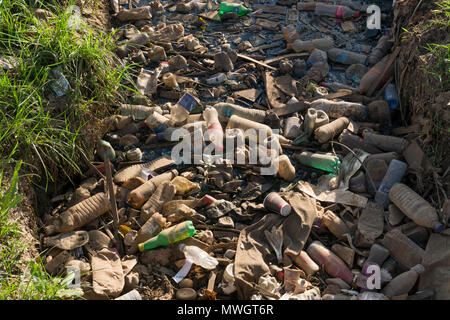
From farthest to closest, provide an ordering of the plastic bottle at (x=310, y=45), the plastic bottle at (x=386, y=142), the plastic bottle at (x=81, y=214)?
the plastic bottle at (x=310, y=45) < the plastic bottle at (x=386, y=142) < the plastic bottle at (x=81, y=214)

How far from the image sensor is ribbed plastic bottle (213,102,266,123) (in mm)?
5234

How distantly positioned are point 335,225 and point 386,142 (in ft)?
3.94

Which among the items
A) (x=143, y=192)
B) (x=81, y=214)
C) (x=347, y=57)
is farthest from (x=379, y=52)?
(x=81, y=214)

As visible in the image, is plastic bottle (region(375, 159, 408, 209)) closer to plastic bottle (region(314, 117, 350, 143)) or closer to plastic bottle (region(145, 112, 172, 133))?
plastic bottle (region(314, 117, 350, 143))

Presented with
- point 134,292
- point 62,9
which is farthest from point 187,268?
point 62,9

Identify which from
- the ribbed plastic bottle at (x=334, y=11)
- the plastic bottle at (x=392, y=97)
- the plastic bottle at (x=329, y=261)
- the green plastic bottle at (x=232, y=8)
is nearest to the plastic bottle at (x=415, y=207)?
the plastic bottle at (x=329, y=261)

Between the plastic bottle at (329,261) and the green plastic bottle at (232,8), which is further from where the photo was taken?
the green plastic bottle at (232,8)

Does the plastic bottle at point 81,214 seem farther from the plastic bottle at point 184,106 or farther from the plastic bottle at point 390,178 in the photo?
the plastic bottle at point 390,178

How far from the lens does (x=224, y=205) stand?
4.38 meters

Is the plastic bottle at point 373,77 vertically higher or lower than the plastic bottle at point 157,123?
higher

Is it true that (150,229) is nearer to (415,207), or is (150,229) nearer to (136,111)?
(136,111)

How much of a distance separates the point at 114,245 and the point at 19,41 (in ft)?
7.06

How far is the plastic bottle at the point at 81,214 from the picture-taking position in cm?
411

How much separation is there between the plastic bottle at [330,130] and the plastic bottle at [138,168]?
152cm
